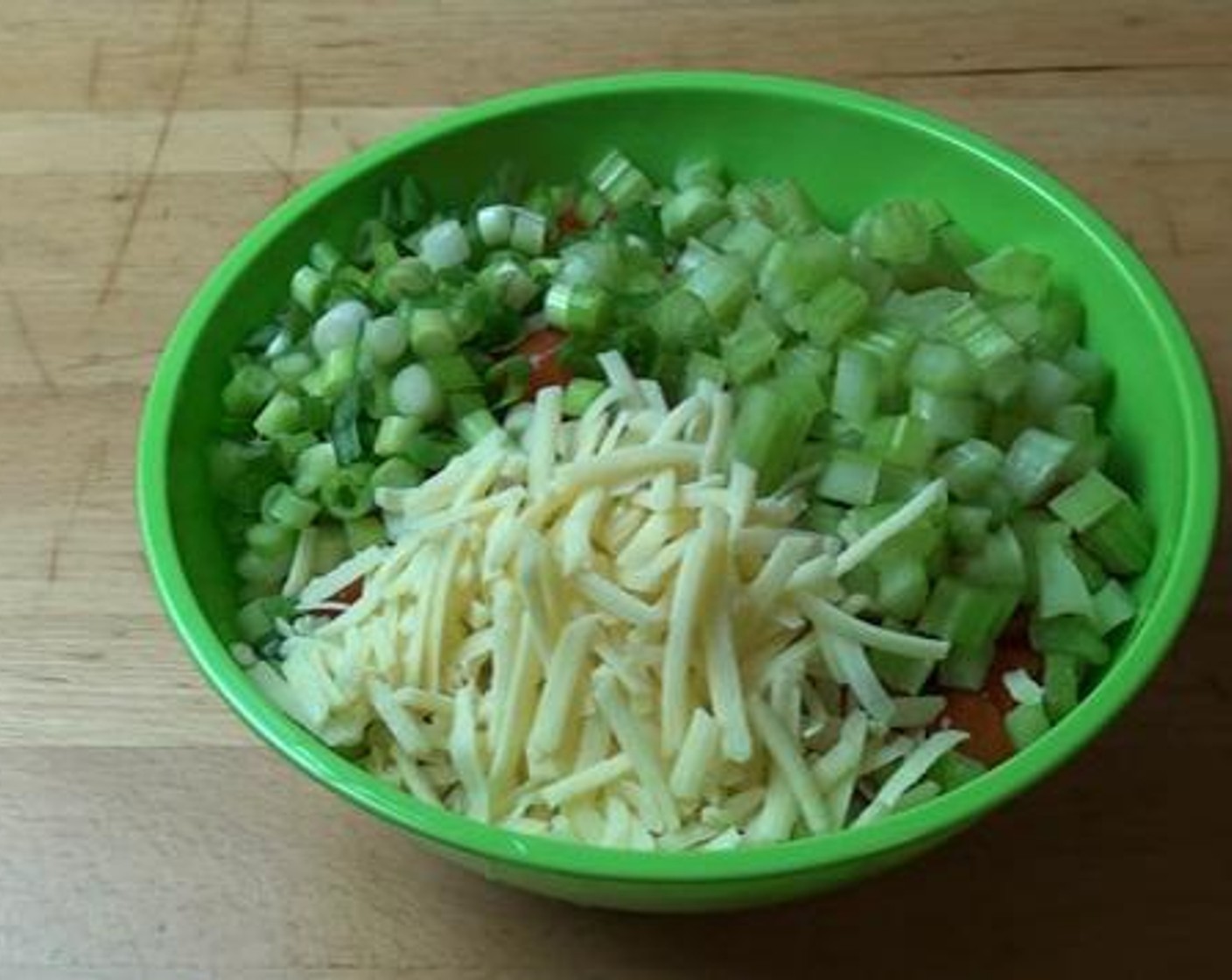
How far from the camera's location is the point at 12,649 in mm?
1150

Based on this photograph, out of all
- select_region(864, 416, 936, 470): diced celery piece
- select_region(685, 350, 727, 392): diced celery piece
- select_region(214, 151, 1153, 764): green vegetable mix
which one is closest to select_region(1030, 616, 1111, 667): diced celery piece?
select_region(214, 151, 1153, 764): green vegetable mix

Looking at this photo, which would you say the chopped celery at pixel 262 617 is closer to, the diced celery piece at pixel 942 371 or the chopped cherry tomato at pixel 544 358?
the chopped cherry tomato at pixel 544 358

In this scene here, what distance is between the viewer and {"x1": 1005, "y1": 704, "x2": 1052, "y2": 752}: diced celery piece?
936 millimetres

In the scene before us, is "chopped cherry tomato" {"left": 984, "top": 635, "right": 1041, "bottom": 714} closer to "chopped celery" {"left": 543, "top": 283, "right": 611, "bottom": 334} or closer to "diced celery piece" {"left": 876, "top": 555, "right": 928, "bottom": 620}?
"diced celery piece" {"left": 876, "top": 555, "right": 928, "bottom": 620}

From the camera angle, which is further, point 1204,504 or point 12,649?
point 12,649

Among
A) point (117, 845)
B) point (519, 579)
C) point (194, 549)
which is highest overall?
point (519, 579)

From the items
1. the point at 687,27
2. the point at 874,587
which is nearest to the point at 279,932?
the point at 874,587

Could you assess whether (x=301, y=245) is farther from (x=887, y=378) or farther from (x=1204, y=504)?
(x=1204, y=504)

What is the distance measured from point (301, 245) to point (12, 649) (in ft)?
1.03

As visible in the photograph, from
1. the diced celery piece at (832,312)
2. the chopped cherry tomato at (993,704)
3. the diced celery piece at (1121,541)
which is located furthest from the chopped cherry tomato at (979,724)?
the diced celery piece at (832,312)

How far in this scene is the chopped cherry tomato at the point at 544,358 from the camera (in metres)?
1.04

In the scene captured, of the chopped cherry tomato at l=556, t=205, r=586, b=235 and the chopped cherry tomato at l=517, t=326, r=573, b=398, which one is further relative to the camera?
the chopped cherry tomato at l=556, t=205, r=586, b=235

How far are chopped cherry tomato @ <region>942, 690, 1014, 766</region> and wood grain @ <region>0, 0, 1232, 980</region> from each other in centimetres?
12

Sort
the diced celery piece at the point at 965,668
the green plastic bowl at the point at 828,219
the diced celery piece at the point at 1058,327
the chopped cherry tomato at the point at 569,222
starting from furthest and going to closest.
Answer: the chopped cherry tomato at the point at 569,222, the diced celery piece at the point at 1058,327, the diced celery piece at the point at 965,668, the green plastic bowl at the point at 828,219
